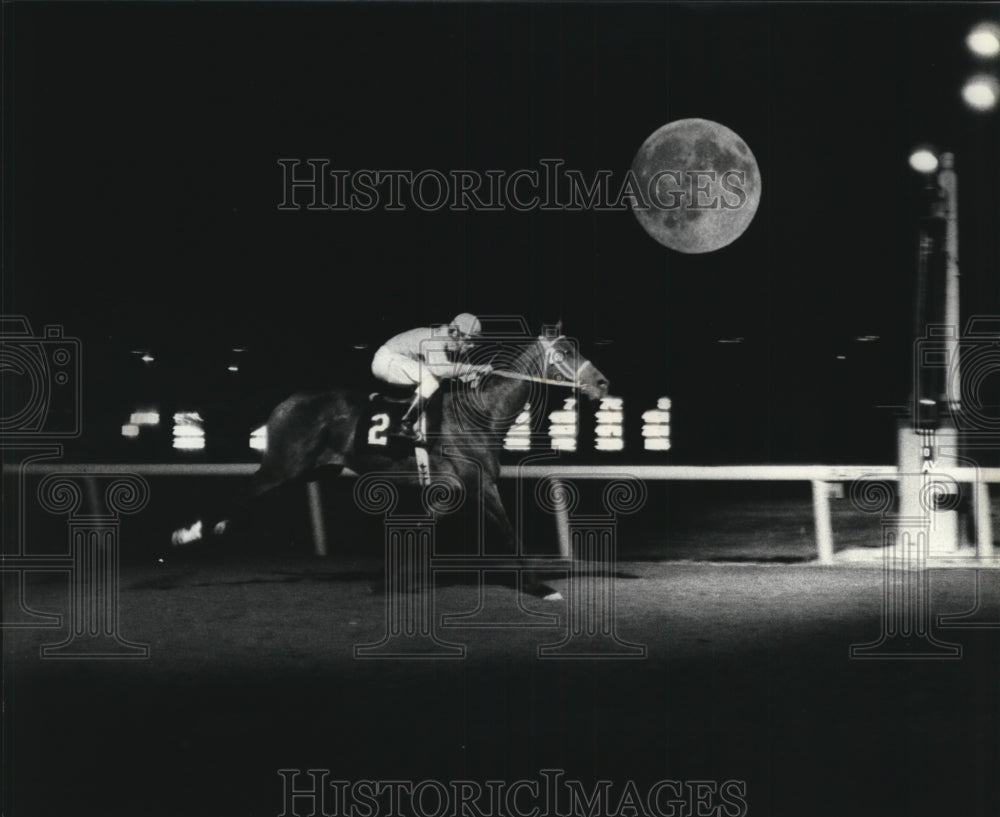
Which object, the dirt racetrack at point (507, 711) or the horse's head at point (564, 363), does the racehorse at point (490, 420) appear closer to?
the horse's head at point (564, 363)

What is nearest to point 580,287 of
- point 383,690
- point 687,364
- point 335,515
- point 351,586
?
point 687,364

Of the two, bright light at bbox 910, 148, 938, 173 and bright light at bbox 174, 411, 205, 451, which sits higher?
bright light at bbox 910, 148, 938, 173

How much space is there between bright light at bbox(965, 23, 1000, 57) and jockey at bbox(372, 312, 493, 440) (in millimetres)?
4429

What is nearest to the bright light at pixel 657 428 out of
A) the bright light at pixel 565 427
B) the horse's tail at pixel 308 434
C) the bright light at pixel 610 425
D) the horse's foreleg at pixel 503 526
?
the bright light at pixel 610 425

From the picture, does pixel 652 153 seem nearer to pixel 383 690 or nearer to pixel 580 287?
pixel 383 690

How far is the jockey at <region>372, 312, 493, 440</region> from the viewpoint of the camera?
965 cm

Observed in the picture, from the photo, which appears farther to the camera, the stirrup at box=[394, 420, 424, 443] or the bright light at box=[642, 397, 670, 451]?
the bright light at box=[642, 397, 670, 451]

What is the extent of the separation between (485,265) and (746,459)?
7050 millimetres

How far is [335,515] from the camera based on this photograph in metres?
15.9

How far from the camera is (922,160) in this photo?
1027cm

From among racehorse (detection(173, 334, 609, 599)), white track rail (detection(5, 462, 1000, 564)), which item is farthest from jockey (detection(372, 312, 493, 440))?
white track rail (detection(5, 462, 1000, 564))

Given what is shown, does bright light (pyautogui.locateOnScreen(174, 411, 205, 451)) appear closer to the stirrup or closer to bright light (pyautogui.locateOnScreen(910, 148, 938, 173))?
the stirrup

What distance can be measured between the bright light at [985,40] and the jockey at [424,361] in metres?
4.43

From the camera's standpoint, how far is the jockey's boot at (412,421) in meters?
9.66
